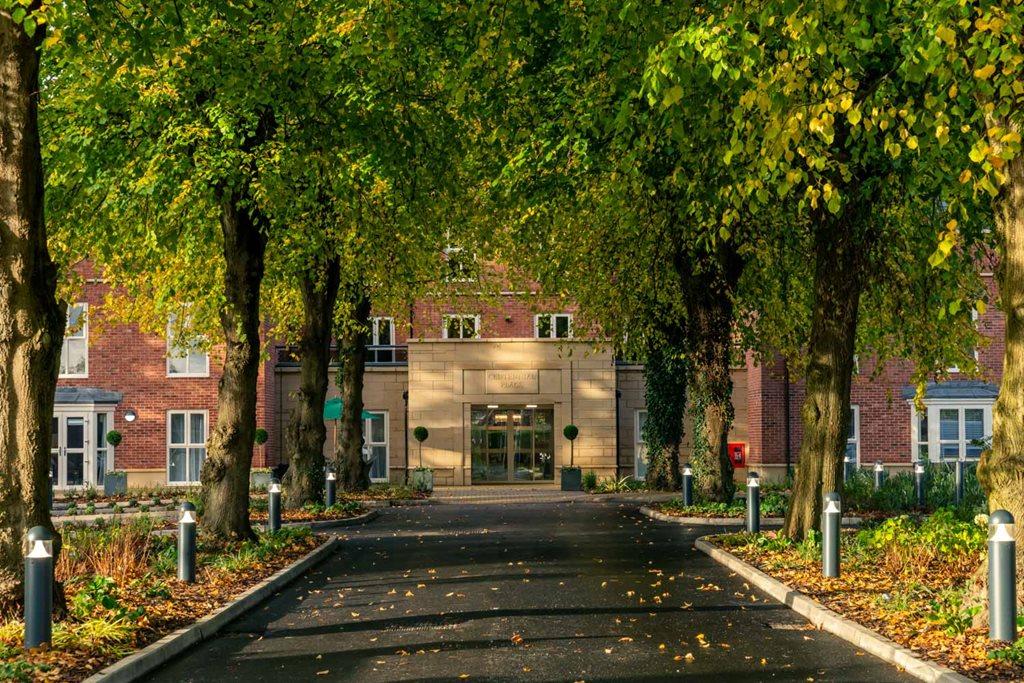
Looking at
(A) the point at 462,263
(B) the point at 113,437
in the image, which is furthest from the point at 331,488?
(B) the point at 113,437

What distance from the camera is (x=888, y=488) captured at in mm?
29000

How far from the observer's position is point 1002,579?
9.73 metres

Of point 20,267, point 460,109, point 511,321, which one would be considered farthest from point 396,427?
point 20,267

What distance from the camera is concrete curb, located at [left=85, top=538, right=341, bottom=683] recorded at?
9.42 metres

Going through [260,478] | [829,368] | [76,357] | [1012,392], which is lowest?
[260,478]

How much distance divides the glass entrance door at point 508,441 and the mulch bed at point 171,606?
2799 centimetres

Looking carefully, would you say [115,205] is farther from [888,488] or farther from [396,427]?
[396,427]

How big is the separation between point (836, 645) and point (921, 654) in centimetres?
106

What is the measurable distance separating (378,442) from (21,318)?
36468 mm

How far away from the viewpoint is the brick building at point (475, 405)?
4472 cm

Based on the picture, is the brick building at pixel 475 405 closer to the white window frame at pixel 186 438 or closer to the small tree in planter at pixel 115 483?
the white window frame at pixel 186 438

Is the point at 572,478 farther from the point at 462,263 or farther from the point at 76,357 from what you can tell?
the point at 76,357

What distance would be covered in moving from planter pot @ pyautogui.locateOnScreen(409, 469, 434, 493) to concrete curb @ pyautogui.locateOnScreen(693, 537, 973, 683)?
80.7ft

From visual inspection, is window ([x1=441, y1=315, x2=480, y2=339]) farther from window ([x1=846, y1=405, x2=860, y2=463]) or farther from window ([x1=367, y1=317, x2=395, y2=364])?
window ([x1=846, y1=405, x2=860, y2=463])
